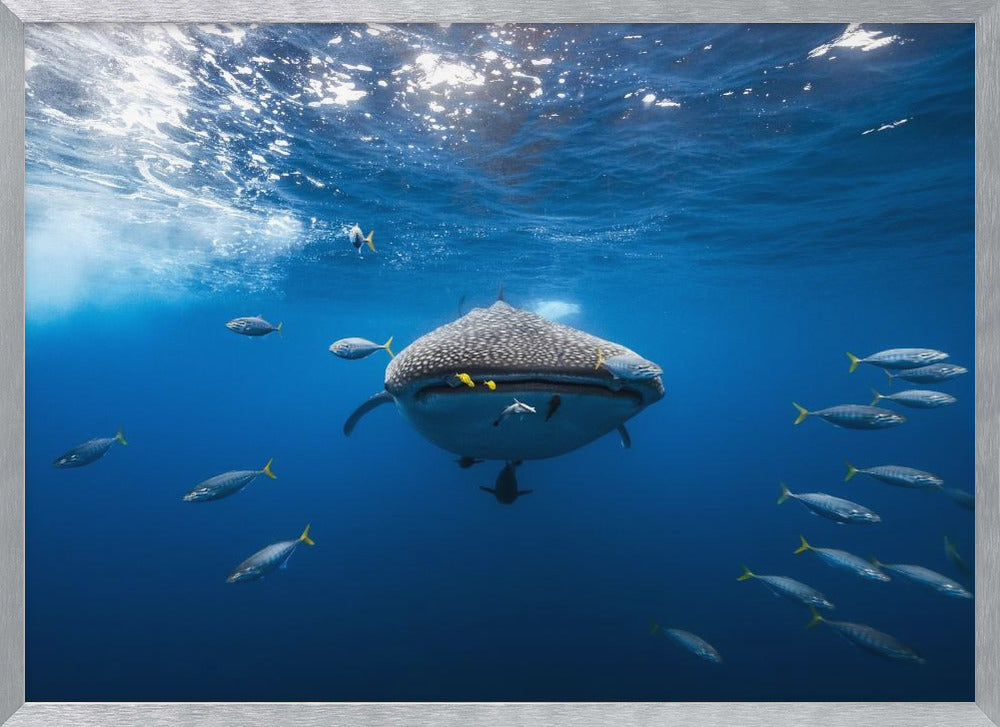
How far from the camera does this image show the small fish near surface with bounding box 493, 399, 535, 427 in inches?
120

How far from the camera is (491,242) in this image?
25.6ft

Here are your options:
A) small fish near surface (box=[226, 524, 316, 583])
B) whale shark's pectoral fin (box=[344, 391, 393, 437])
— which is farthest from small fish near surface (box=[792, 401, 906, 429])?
small fish near surface (box=[226, 524, 316, 583])

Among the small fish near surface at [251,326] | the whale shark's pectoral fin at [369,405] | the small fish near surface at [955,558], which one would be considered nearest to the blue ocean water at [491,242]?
the small fish near surface at [955,558]

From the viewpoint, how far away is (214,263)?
11.0 meters

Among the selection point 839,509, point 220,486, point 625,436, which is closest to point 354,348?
point 220,486

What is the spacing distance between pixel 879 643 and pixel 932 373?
1.85 m

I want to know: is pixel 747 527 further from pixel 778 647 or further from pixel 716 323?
pixel 778 647

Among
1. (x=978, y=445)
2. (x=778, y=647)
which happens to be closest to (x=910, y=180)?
(x=978, y=445)

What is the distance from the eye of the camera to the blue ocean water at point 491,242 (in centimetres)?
386

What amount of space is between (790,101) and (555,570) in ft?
40.2

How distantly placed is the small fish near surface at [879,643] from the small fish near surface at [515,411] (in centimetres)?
252

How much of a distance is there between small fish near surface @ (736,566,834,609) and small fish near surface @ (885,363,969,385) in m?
1.66

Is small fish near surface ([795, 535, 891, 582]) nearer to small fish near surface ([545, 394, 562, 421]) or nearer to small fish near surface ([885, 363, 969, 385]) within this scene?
small fish near surface ([885, 363, 969, 385])

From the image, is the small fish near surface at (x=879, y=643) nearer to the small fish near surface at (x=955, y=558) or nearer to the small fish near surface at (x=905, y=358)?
the small fish near surface at (x=955, y=558)
